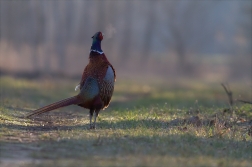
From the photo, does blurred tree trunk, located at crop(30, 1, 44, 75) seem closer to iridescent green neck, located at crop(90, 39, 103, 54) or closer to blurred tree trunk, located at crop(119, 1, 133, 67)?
blurred tree trunk, located at crop(119, 1, 133, 67)

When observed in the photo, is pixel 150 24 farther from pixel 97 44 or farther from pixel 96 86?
pixel 96 86

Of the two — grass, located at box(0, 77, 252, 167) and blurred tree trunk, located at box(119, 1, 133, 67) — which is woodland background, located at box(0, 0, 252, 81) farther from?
grass, located at box(0, 77, 252, 167)

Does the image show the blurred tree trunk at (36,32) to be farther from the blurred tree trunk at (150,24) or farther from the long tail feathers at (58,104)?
the long tail feathers at (58,104)

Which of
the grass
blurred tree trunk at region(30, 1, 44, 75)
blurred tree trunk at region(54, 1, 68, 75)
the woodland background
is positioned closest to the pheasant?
the grass

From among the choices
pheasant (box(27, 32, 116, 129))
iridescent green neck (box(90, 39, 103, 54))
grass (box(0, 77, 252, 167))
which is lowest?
grass (box(0, 77, 252, 167))

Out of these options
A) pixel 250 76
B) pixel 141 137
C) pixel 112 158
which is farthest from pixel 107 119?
pixel 250 76

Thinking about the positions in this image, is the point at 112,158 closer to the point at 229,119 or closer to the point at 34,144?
the point at 34,144

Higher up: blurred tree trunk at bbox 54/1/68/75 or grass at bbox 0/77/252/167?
blurred tree trunk at bbox 54/1/68/75

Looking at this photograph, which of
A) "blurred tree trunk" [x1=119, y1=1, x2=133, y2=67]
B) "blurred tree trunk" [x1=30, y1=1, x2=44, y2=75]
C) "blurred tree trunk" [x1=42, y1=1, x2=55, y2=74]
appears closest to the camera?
"blurred tree trunk" [x1=30, y1=1, x2=44, y2=75]

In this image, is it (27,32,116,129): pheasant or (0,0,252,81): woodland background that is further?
(0,0,252,81): woodland background

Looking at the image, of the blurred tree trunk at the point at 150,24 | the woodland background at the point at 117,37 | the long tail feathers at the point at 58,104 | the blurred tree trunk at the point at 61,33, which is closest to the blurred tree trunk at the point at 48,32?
the woodland background at the point at 117,37

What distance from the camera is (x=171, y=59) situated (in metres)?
55.0

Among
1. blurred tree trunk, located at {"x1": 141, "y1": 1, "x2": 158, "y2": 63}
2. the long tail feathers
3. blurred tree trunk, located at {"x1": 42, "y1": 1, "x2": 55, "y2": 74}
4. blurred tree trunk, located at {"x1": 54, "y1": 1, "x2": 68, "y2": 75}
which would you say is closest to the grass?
the long tail feathers

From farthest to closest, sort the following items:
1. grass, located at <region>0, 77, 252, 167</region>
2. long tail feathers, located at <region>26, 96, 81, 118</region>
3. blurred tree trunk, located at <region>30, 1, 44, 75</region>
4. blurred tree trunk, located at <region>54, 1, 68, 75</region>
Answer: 1. blurred tree trunk, located at <region>54, 1, 68, 75</region>
2. blurred tree trunk, located at <region>30, 1, 44, 75</region>
3. long tail feathers, located at <region>26, 96, 81, 118</region>
4. grass, located at <region>0, 77, 252, 167</region>
